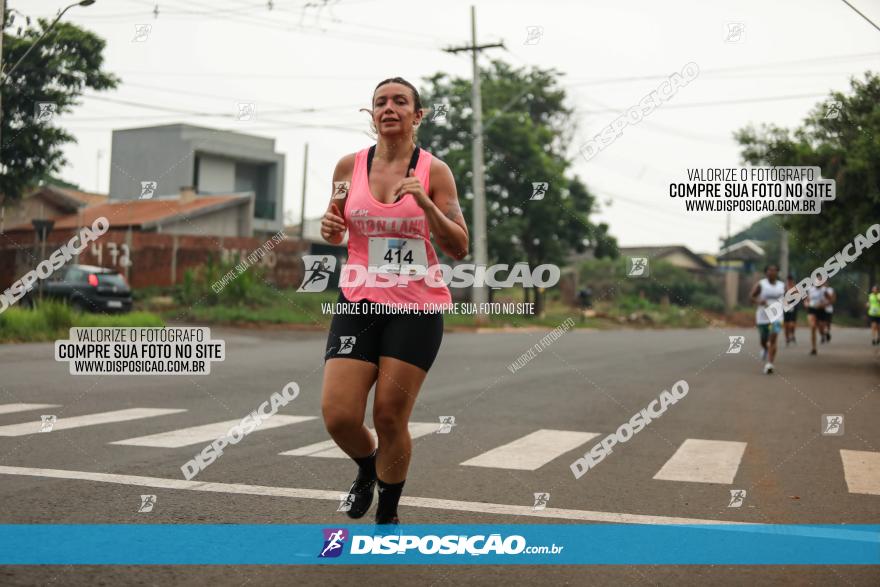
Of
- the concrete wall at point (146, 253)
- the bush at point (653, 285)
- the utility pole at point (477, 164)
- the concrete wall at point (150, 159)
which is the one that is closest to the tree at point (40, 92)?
the concrete wall at point (146, 253)

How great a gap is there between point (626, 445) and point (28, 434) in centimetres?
486

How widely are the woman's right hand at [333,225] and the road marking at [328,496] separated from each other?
1.85 metres

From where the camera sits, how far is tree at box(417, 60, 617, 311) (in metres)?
38.6

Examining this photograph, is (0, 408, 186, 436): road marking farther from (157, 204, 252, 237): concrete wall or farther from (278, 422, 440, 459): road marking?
(157, 204, 252, 237): concrete wall

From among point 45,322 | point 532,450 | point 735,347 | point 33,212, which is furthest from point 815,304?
point 33,212

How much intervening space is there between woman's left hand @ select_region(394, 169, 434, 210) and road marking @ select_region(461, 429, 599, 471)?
11.0 ft

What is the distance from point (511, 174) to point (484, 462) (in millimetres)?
32699

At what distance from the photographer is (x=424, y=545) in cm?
459

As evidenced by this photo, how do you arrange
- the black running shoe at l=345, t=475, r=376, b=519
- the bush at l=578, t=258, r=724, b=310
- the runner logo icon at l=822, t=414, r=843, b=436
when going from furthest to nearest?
1. the bush at l=578, t=258, r=724, b=310
2. the runner logo icon at l=822, t=414, r=843, b=436
3. the black running shoe at l=345, t=475, r=376, b=519

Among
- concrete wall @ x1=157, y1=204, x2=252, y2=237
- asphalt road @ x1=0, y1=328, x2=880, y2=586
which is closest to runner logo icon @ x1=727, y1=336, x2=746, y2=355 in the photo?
asphalt road @ x1=0, y1=328, x2=880, y2=586

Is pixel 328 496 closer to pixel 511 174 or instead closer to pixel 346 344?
pixel 346 344

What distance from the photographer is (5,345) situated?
1794cm

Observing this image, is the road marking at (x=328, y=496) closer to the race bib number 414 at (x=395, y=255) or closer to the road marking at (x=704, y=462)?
the road marking at (x=704, y=462)

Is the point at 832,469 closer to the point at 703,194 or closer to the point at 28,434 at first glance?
the point at 28,434
